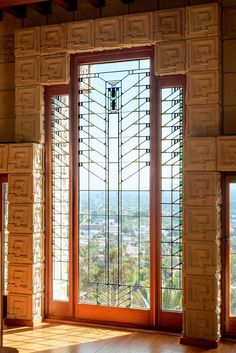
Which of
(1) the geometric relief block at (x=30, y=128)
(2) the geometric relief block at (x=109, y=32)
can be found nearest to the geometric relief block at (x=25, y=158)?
(1) the geometric relief block at (x=30, y=128)

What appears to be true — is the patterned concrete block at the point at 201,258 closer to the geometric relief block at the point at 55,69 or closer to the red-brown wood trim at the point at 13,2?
the geometric relief block at the point at 55,69

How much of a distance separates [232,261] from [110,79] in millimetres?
2277

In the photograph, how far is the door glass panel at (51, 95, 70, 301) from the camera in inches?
201

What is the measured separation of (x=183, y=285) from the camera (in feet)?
14.6

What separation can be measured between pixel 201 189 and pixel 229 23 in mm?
1641

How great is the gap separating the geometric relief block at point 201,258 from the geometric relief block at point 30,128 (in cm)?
201

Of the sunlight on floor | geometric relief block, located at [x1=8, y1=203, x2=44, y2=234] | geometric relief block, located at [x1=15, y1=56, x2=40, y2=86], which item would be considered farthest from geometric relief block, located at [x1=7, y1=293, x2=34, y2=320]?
geometric relief block, located at [x1=15, y1=56, x2=40, y2=86]

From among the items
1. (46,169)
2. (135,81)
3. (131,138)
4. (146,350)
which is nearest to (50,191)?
(46,169)

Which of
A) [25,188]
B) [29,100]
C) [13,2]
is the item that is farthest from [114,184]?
[13,2]

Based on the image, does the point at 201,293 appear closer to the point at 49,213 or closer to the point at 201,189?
the point at 201,189

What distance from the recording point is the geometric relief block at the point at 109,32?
4.76m

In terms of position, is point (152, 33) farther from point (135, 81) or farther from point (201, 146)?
point (201, 146)

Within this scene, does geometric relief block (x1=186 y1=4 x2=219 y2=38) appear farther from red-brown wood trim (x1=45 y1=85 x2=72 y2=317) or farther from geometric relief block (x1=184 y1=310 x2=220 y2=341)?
geometric relief block (x1=184 y1=310 x2=220 y2=341)

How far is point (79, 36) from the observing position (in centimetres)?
491
